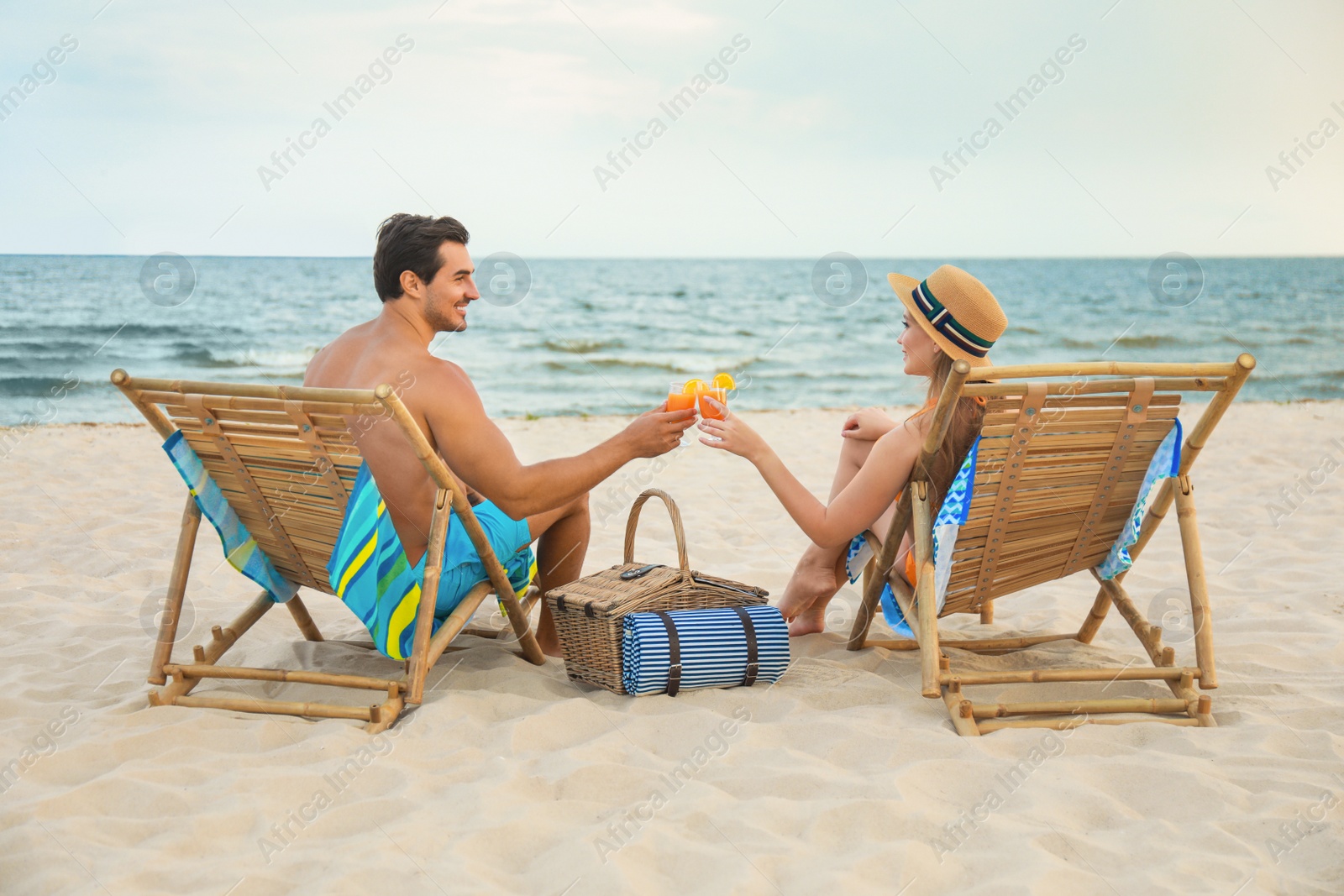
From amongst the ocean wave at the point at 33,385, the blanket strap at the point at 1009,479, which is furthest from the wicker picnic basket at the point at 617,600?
the ocean wave at the point at 33,385

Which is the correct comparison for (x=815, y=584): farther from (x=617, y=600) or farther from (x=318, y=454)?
(x=318, y=454)

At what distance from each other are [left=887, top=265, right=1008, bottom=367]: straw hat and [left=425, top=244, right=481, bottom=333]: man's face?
4.37ft

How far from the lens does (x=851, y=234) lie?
31.2 metres

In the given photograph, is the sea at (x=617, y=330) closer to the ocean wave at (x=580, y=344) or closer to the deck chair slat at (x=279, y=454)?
the ocean wave at (x=580, y=344)

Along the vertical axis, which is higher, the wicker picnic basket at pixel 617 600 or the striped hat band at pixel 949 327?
the striped hat band at pixel 949 327

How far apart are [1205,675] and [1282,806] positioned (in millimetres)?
661

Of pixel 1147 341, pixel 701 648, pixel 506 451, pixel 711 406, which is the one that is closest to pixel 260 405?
pixel 506 451

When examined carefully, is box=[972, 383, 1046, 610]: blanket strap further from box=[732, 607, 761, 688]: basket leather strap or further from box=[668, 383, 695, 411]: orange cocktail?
box=[668, 383, 695, 411]: orange cocktail

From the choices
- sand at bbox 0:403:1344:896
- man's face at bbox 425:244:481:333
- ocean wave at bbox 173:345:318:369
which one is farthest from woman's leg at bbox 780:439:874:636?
ocean wave at bbox 173:345:318:369

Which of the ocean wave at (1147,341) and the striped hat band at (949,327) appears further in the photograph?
the ocean wave at (1147,341)

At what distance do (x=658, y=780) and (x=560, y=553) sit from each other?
1257 mm

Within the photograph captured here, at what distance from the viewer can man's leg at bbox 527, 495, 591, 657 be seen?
10.6 feet

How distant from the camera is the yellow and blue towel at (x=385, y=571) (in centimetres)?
247

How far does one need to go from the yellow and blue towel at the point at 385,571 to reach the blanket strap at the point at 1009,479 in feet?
4.84
